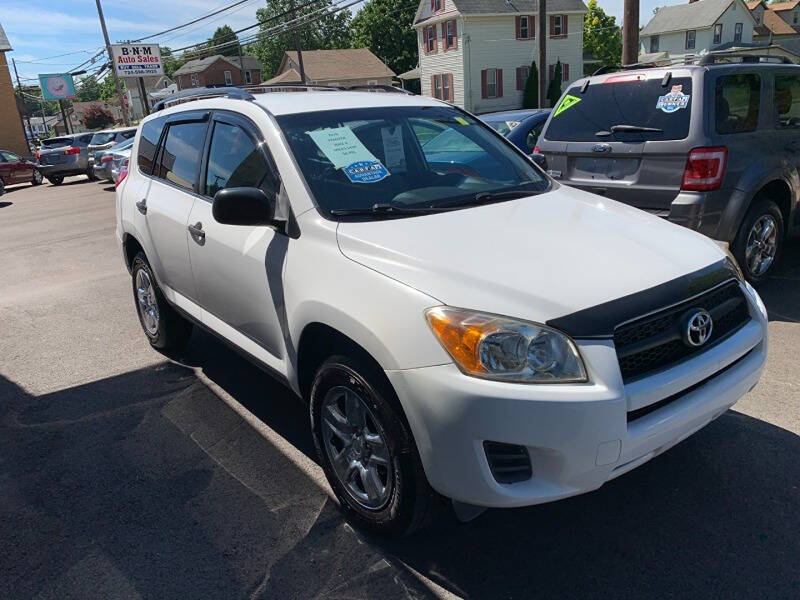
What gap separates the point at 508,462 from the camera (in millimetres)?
2334

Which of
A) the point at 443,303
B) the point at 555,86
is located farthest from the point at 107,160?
the point at 555,86

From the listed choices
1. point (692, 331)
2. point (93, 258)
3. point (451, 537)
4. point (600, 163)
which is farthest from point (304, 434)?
point (93, 258)

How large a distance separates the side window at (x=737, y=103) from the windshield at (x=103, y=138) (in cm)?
2251

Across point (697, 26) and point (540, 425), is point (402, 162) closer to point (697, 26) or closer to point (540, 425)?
point (540, 425)

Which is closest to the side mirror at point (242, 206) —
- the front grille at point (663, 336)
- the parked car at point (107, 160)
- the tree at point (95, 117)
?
the front grille at point (663, 336)

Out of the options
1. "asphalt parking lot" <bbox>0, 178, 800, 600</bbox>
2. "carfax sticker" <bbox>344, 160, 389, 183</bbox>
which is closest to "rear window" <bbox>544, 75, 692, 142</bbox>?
"asphalt parking lot" <bbox>0, 178, 800, 600</bbox>

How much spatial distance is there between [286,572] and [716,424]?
2.41m

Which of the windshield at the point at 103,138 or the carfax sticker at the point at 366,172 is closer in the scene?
the carfax sticker at the point at 366,172

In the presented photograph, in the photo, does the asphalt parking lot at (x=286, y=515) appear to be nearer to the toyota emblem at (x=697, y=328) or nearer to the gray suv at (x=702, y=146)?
the toyota emblem at (x=697, y=328)

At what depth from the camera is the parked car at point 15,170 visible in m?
23.9

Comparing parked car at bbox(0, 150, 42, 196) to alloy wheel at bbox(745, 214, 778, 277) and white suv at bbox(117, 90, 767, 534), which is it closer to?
white suv at bbox(117, 90, 767, 534)

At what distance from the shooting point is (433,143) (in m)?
3.91

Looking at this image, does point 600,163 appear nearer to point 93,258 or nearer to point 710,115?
point 710,115

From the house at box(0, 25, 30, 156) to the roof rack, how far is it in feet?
123
